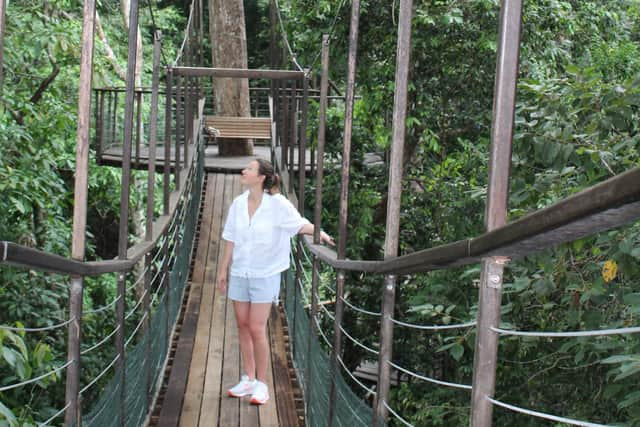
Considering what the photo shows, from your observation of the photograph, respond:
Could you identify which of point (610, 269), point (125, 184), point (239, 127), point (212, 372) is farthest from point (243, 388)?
point (239, 127)

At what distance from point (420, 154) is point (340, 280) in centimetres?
413

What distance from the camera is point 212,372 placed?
4.23 meters

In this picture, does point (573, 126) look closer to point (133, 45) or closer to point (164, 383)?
point (133, 45)

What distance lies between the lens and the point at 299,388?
13.3 ft

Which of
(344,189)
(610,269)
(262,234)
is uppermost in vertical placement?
(344,189)

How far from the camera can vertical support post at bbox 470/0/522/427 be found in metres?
1.31

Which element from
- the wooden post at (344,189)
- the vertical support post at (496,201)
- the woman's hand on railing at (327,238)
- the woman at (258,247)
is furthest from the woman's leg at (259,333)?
the vertical support post at (496,201)

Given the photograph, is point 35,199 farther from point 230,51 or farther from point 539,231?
point 230,51

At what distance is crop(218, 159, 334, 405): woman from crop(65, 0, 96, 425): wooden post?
1.39 metres

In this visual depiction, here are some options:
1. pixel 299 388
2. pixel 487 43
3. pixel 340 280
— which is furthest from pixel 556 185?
pixel 487 43

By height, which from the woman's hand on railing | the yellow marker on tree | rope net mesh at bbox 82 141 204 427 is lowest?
rope net mesh at bbox 82 141 204 427

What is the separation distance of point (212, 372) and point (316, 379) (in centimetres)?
101

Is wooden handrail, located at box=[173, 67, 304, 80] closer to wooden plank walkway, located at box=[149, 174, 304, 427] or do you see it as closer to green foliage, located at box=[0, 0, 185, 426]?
green foliage, located at box=[0, 0, 185, 426]

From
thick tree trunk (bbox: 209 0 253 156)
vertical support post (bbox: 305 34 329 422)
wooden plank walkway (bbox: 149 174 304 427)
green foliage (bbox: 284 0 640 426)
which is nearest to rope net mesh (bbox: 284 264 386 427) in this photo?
vertical support post (bbox: 305 34 329 422)
